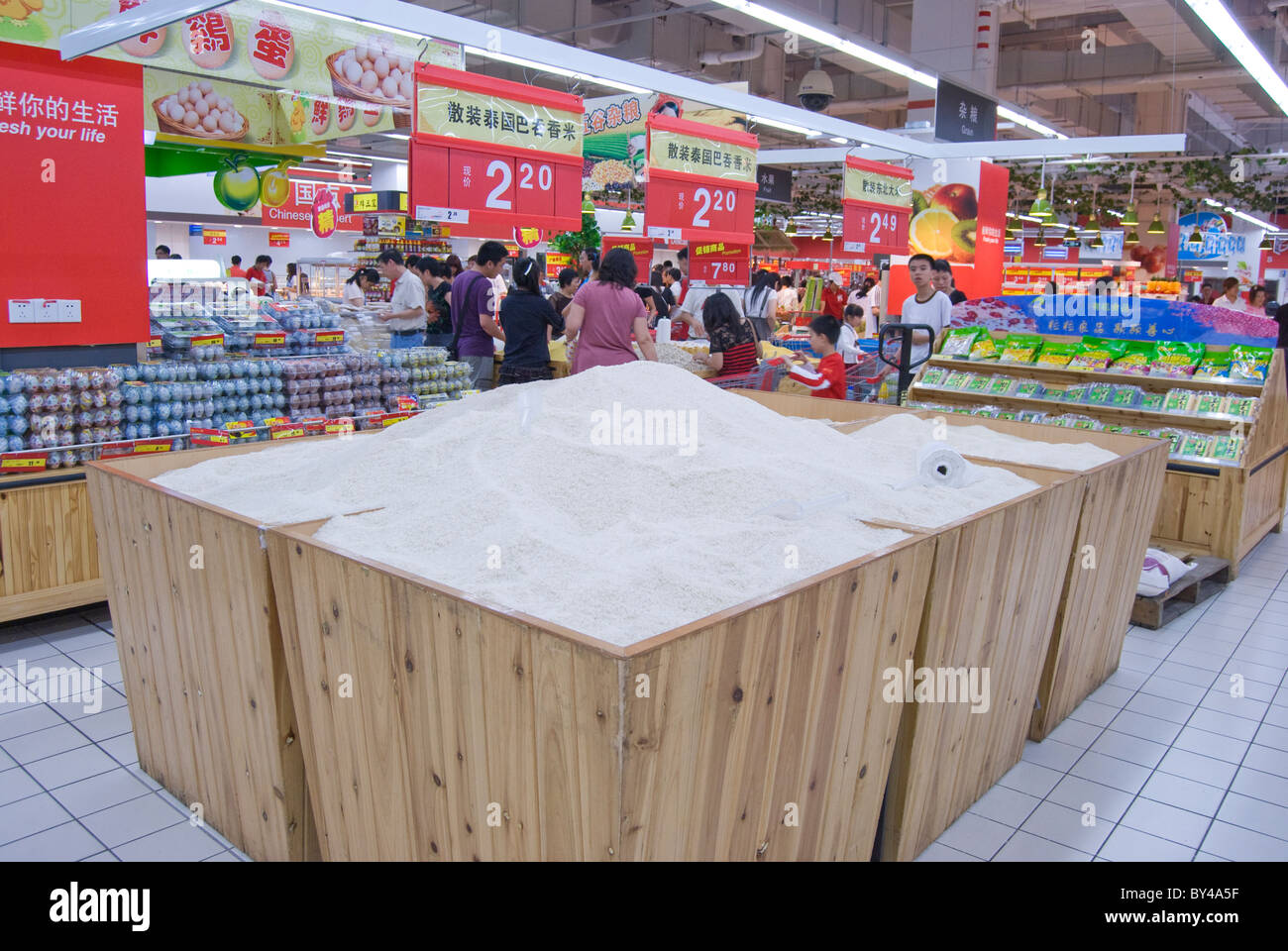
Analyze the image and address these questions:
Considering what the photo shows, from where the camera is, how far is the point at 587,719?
1.56 metres

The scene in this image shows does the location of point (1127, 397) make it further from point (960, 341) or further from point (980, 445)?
point (980, 445)

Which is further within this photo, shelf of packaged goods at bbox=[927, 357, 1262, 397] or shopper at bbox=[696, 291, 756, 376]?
shopper at bbox=[696, 291, 756, 376]

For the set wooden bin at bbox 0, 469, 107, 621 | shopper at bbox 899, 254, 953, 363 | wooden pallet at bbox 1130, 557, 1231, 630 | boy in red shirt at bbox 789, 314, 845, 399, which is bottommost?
wooden pallet at bbox 1130, 557, 1231, 630

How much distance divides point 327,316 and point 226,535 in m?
3.98

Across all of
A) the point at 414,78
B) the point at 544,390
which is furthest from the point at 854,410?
the point at 414,78

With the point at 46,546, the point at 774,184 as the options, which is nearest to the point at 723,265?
the point at 46,546

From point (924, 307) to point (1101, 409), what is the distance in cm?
160

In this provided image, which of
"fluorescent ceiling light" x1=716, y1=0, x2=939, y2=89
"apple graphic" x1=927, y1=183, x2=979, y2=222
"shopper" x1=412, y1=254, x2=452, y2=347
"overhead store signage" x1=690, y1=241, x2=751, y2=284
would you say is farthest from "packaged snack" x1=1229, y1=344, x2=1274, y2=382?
"apple graphic" x1=927, y1=183, x2=979, y2=222

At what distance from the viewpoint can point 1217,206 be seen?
22703mm

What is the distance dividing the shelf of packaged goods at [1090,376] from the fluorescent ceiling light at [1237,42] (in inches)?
116

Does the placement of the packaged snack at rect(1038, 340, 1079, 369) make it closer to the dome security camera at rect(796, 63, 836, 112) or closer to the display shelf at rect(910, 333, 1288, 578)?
the display shelf at rect(910, 333, 1288, 578)

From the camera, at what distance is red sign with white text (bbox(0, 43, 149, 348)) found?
4336mm

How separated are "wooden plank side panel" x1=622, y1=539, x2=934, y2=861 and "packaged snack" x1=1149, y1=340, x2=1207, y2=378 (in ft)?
14.2
